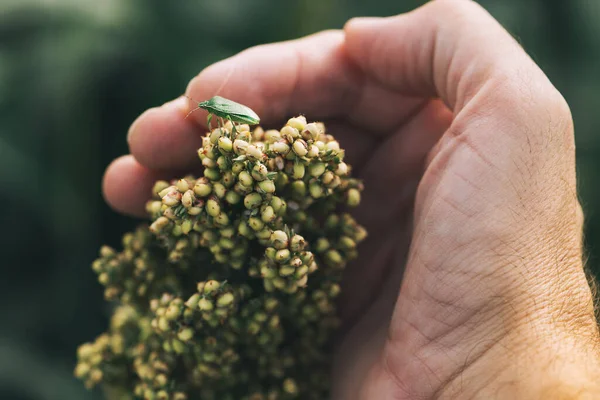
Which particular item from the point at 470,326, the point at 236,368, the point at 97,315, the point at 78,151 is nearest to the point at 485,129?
the point at 470,326

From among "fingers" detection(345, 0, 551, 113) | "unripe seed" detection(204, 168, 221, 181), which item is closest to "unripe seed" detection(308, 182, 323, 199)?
"unripe seed" detection(204, 168, 221, 181)

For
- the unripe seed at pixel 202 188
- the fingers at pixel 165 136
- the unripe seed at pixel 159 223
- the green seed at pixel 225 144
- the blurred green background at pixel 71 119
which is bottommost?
the unripe seed at pixel 202 188

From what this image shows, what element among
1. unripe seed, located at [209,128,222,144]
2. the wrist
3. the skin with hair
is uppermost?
unripe seed, located at [209,128,222,144]

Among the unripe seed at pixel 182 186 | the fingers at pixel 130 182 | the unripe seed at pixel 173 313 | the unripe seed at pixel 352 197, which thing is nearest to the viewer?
the unripe seed at pixel 182 186

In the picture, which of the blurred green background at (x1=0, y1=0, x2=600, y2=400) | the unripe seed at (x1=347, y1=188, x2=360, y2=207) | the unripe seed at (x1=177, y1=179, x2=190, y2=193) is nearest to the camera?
the unripe seed at (x1=177, y1=179, x2=190, y2=193)

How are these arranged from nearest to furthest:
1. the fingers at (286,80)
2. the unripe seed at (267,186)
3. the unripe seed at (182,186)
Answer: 1. the unripe seed at (267,186)
2. the unripe seed at (182,186)
3. the fingers at (286,80)

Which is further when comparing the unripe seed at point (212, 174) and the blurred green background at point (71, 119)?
the blurred green background at point (71, 119)

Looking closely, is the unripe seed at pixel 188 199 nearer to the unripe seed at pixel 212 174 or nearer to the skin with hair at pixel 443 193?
the unripe seed at pixel 212 174

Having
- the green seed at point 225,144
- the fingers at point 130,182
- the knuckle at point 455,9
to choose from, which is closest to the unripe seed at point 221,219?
the green seed at point 225,144

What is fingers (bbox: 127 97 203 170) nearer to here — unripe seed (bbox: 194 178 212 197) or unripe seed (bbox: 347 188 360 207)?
unripe seed (bbox: 194 178 212 197)
